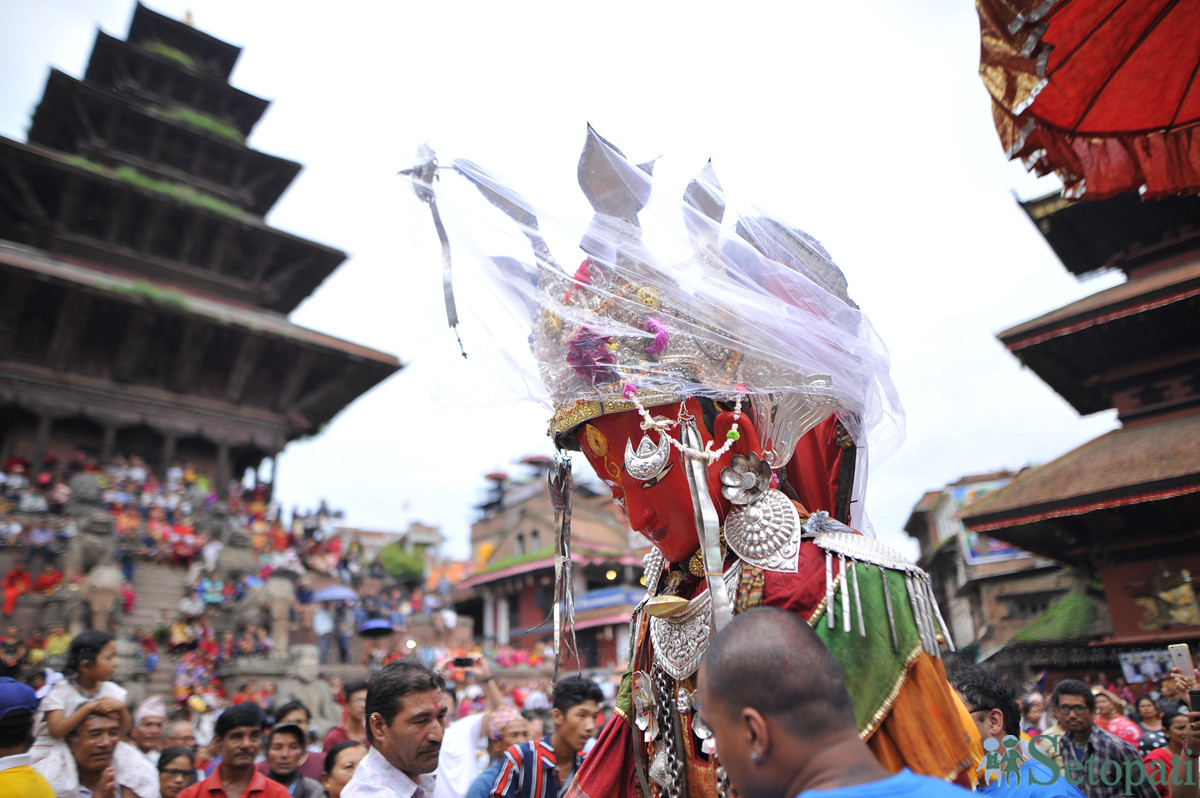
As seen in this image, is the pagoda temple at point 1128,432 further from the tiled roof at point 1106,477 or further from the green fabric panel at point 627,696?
the green fabric panel at point 627,696

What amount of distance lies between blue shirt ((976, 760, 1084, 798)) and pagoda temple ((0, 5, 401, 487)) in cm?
1927

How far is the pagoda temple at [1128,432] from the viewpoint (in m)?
Answer: 9.77

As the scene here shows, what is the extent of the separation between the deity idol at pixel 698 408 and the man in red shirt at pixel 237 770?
1827 mm

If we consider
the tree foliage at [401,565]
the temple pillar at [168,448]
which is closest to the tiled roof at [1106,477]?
the temple pillar at [168,448]

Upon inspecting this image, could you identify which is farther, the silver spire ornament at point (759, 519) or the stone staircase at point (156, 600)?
the stone staircase at point (156, 600)

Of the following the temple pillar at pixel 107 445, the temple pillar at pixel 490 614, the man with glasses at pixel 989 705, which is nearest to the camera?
the man with glasses at pixel 989 705

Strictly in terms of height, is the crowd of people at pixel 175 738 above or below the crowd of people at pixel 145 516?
below

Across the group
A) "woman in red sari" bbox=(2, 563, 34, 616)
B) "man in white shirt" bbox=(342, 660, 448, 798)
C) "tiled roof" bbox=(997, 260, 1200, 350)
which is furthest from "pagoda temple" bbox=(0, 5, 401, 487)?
"man in white shirt" bbox=(342, 660, 448, 798)

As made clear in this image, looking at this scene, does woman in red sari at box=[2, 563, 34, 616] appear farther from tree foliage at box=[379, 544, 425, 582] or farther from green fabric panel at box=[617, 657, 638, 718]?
tree foliage at box=[379, 544, 425, 582]

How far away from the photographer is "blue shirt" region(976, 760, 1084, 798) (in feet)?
7.89

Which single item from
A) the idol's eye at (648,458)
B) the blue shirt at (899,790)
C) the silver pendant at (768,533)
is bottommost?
the blue shirt at (899,790)

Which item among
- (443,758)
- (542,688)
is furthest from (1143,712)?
(542,688)

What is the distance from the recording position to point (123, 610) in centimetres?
1296

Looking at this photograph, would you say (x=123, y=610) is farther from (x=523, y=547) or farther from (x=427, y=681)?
(x=523, y=547)
